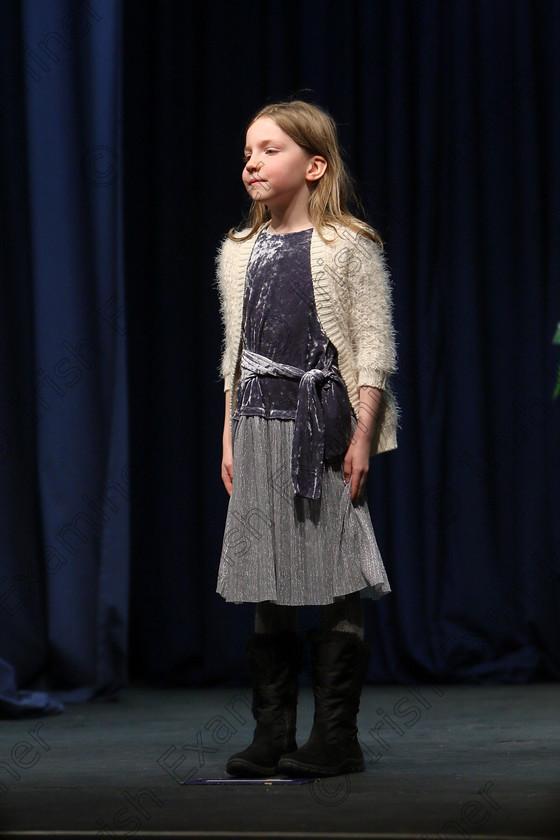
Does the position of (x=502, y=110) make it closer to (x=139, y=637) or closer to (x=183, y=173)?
(x=183, y=173)

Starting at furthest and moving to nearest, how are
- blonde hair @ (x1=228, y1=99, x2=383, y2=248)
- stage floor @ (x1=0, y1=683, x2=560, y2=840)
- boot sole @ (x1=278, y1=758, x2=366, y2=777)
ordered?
1. blonde hair @ (x1=228, y1=99, x2=383, y2=248)
2. boot sole @ (x1=278, y1=758, x2=366, y2=777)
3. stage floor @ (x1=0, y1=683, x2=560, y2=840)

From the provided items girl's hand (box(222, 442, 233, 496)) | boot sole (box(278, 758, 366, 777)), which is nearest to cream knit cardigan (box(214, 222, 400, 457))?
girl's hand (box(222, 442, 233, 496))

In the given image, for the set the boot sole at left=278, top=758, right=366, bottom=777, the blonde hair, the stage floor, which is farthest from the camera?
the blonde hair

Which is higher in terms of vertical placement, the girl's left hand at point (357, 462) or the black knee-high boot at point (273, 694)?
the girl's left hand at point (357, 462)

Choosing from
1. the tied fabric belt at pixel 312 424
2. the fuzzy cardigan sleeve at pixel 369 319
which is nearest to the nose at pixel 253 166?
the fuzzy cardigan sleeve at pixel 369 319

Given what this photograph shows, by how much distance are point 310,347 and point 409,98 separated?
5.80ft

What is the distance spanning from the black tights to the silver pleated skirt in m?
0.05

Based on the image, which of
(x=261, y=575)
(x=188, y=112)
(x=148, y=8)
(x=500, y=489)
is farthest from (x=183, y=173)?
(x=261, y=575)

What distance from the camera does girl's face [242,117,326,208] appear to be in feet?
7.23

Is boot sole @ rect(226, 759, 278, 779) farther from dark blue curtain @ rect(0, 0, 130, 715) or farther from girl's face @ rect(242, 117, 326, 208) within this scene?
dark blue curtain @ rect(0, 0, 130, 715)

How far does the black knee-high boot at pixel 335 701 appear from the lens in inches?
84.9

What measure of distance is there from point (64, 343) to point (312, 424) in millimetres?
1544

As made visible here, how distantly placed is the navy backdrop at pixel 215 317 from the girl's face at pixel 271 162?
1392mm

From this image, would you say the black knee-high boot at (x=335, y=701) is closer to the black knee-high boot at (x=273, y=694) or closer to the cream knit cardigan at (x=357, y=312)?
the black knee-high boot at (x=273, y=694)
